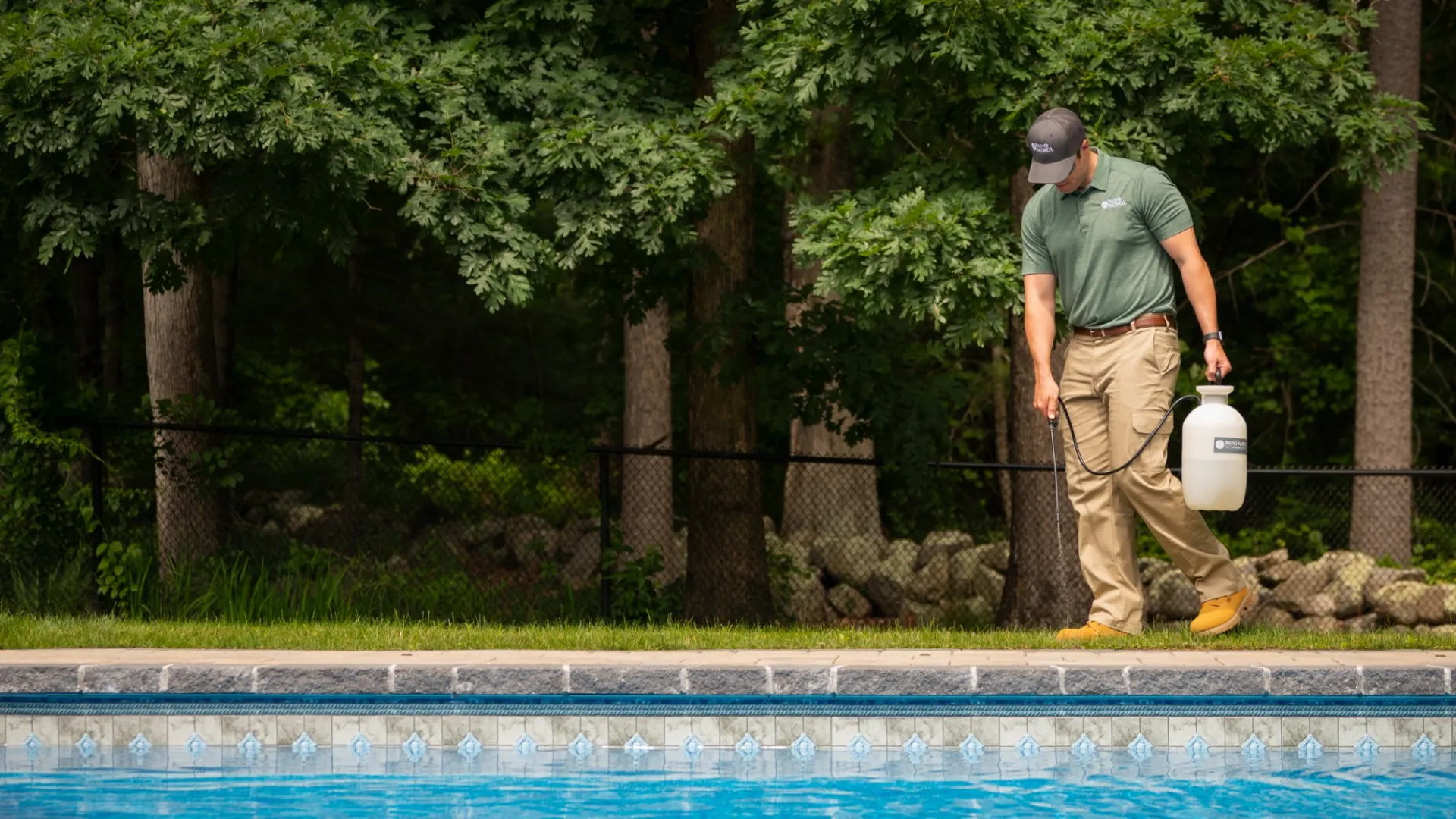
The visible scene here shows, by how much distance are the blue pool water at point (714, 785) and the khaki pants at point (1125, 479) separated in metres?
0.98

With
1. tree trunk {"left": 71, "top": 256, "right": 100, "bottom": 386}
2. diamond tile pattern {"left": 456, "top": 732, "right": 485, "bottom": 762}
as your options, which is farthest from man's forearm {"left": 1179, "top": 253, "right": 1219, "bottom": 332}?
tree trunk {"left": 71, "top": 256, "right": 100, "bottom": 386}

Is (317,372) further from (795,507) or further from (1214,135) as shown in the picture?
(1214,135)

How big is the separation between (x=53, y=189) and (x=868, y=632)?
4078 millimetres

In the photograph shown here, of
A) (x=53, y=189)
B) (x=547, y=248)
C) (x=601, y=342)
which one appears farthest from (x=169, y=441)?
(x=601, y=342)

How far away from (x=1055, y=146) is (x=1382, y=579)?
6559 mm

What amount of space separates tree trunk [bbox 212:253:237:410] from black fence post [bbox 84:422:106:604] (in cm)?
356

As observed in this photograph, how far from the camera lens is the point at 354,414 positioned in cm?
1475

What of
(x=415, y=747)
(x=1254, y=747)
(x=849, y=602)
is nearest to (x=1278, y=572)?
(x=849, y=602)

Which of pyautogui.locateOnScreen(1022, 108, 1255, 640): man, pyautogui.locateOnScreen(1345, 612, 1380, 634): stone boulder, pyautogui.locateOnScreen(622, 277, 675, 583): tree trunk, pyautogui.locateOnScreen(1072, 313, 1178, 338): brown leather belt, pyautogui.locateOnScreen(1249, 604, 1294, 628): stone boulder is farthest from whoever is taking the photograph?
pyautogui.locateOnScreen(622, 277, 675, 583): tree trunk

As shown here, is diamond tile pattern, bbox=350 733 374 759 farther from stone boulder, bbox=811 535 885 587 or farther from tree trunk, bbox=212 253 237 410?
stone boulder, bbox=811 535 885 587

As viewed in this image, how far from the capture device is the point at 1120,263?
5.75 m

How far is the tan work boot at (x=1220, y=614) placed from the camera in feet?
19.6

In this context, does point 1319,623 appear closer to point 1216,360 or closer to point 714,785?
point 1216,360

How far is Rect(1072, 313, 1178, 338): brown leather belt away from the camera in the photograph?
5750mm
